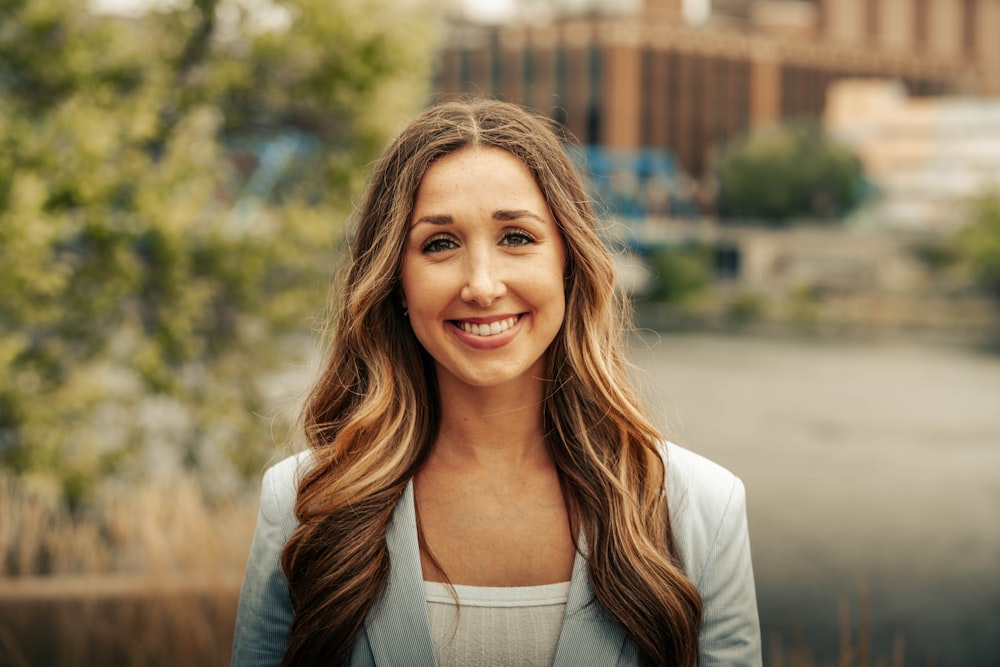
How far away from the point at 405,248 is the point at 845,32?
290 feet

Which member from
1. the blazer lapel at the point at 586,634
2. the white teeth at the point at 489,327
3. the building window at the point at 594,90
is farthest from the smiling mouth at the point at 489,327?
the building window at the point at 594,90

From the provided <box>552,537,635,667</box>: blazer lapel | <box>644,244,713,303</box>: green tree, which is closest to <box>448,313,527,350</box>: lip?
<box>552,537,635,667</box>: blazer lapel

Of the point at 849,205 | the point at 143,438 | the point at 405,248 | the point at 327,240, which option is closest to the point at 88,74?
the point at 327,240

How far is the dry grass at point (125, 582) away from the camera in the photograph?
17.4 ft

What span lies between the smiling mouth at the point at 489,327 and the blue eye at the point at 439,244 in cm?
12

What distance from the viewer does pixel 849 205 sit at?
5500cm

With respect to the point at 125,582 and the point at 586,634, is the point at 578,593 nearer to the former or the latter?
the point at 586,634

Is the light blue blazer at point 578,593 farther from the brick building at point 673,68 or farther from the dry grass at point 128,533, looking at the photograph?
the brick building at point 673,68

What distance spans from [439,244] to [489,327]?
16 centimetres

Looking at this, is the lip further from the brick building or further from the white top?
the brick building

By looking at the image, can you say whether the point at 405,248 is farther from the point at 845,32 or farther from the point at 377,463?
the point at 845,32

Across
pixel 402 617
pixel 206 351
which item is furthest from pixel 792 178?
pixel 402 617

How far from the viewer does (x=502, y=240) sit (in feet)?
6.02

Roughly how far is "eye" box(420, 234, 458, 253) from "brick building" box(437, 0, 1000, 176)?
5310 centimetres
